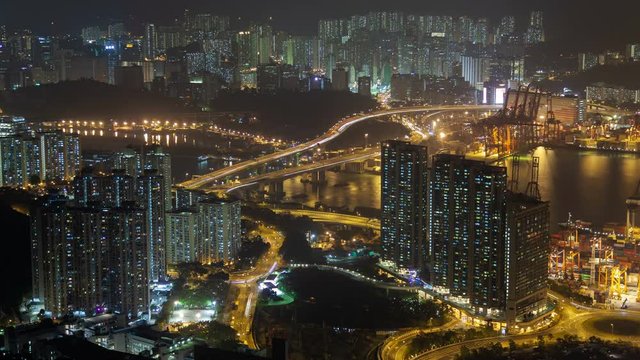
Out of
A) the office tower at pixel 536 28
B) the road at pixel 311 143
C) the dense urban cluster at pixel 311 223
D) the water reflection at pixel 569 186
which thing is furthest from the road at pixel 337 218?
the office tower at pixel 536 28

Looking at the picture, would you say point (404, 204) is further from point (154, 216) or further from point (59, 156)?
point (59, 156)

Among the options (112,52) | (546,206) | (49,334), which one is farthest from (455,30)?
(49,334)

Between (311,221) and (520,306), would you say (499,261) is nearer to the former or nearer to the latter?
(520,306)

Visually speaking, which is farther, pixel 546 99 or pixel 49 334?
pixel 546 99

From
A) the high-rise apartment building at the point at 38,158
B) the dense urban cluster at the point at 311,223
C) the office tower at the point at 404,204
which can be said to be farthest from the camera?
the high-rise apartment building at the point at 38,158

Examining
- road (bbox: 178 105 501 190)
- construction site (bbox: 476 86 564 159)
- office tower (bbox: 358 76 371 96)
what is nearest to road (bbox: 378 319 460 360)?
road (bbox: 178 105 501 190)

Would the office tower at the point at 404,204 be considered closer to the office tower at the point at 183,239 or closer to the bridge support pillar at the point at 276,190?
the office tower at the point at 183,239
